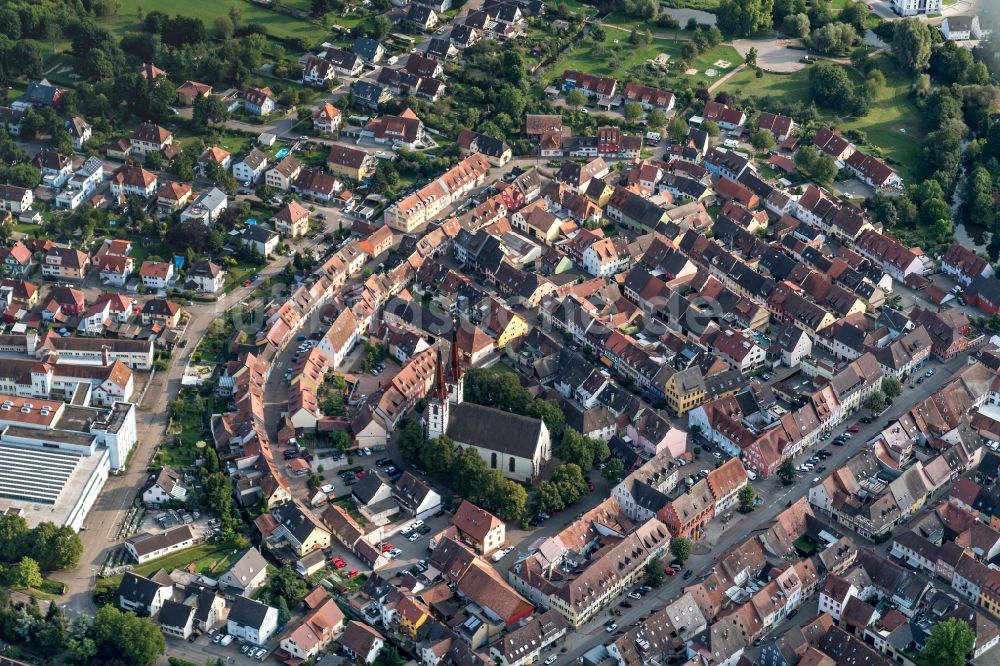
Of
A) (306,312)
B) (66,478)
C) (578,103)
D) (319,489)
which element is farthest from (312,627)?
(578,103)

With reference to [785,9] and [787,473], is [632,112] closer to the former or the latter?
[785,9]

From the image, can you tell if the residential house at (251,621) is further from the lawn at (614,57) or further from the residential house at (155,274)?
the lawn at (614,57)

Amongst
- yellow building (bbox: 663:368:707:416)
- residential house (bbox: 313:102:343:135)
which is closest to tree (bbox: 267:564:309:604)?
yellow building (bbox: 663:368:707:416)

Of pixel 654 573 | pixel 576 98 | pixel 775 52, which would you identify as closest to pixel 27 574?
pixel 654 573

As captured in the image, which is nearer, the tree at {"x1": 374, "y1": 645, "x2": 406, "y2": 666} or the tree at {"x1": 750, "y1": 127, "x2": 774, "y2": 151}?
the tree at {"x1": 374, "y1": 645, "x2": 406, "y2": 666}

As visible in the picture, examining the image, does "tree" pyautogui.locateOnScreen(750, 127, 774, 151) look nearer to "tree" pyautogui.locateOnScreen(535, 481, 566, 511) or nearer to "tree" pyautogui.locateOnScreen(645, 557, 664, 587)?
"tree" pyautogui.locateOnScreen(535, 481, 566, 511)
